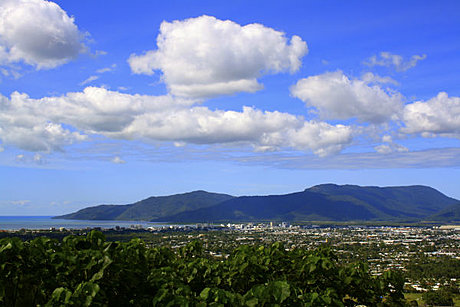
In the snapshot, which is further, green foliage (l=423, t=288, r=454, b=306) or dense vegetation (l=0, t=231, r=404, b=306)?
green foliage (l=423, t=288, r=454, b=306)

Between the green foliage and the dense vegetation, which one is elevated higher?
the dense vegetation

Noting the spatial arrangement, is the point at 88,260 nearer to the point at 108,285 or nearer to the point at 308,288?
the point at 108,285

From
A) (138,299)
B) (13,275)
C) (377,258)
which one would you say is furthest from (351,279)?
(377,258)

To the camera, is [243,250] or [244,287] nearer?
[244,287]

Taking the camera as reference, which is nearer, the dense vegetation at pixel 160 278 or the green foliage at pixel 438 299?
the dense vegetation at pixel 160 278

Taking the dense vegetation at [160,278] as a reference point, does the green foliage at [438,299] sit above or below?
below

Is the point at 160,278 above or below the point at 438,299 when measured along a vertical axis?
above

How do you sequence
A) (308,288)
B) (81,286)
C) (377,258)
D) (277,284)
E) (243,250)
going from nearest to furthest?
1. (81,286)
2. (277,284)
3. (308,288)
4. (243,250)
5. (377,258)

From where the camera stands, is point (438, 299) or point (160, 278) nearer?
point (160, 278)
